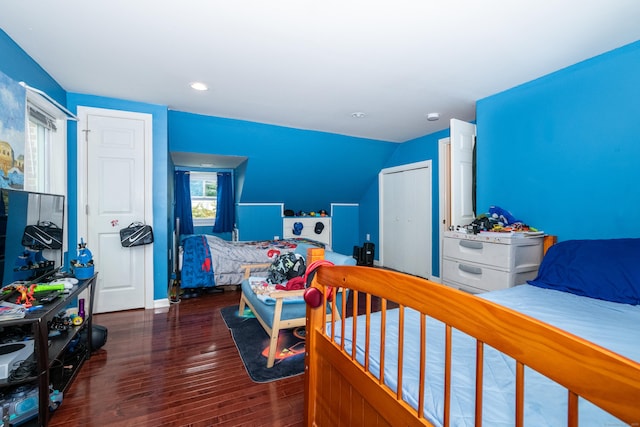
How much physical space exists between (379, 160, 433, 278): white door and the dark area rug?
2.59 metres

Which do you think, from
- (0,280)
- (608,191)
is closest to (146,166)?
(0,280)

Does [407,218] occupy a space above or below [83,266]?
above

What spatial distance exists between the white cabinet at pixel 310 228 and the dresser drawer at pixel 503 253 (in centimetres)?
338

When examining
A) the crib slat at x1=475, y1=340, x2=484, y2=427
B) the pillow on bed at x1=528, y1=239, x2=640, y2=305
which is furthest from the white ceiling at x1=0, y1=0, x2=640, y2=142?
the crib slat at x1=475, y1=340, x2=484, y2=427

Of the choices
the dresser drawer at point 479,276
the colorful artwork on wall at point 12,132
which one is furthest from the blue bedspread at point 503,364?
the colorful artwork on wall at point 12,132

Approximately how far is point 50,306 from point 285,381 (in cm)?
139

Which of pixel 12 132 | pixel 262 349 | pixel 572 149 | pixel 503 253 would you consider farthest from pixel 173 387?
pixel 572 149

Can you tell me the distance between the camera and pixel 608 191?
2041 millimetres

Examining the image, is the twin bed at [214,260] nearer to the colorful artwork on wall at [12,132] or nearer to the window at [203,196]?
the colorful artwork on wall at [12,132]

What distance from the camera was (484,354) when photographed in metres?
1.06

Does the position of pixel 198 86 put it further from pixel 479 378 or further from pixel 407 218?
pixel 407 218

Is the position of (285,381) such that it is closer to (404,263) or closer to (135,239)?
(135,239)

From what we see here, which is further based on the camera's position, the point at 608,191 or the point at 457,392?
the point at 608,191

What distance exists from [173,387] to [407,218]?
12.9ft
